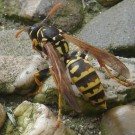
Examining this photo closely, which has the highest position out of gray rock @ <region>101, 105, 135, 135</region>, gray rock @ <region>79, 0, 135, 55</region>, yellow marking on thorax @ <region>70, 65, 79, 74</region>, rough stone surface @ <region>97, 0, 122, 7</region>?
yellow marking on thorax @ <region>70, 65, 79, 74</region>

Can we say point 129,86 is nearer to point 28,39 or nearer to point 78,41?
point 78,41

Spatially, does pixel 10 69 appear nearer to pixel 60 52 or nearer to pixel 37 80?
pixel 37 80

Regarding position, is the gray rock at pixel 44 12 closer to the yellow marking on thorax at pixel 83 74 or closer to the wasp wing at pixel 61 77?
the wasp wing at pixel 61 77

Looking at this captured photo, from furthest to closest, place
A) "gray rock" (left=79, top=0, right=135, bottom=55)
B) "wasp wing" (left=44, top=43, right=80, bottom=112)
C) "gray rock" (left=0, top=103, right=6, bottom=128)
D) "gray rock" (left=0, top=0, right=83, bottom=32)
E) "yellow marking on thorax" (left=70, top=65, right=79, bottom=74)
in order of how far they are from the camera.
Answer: "gray rock" (left=0, top=0, right=83, bottom=32), "gray rock" (left=79, top=0, right=135, bottom=55), "yellow marking on thorax" (left=70, top=65, right=79, bottom=74), "gray rock" (left=0, top=103, right=6, bottom=128), "wasp wing" (left=44, top=43, right=80, bottom=112)

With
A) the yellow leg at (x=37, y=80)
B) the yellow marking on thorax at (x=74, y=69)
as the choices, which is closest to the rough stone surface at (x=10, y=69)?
the yellow leg at (x=37, y=80)

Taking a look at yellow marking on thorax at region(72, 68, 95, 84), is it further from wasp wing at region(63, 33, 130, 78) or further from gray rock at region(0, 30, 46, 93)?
gray rock at region(0, 30, 46, 93)

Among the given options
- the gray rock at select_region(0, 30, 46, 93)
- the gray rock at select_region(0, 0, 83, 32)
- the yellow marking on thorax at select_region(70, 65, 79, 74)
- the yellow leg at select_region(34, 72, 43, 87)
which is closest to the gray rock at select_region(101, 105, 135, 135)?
the yellow marking on thorax at select_region(70, 65, 79, 74)

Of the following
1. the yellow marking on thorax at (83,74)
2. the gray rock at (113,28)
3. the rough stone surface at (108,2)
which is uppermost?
the yellow marking on thorax at (83,74)
